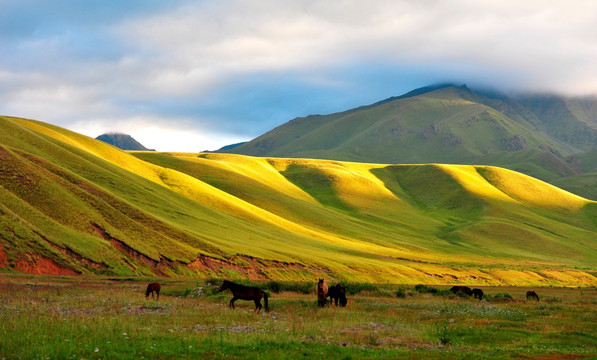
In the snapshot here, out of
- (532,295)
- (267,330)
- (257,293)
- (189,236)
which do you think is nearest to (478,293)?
(532,295)

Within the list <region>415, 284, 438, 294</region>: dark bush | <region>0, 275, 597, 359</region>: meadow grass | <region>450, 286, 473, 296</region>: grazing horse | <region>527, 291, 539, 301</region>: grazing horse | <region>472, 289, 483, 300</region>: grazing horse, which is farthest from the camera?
<region>415, 284, 438, 294</region>: dark bush

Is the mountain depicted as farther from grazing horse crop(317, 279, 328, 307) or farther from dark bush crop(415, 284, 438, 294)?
grazing horse crop(317, 279, 328, 307)

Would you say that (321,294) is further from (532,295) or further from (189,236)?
(189,236)

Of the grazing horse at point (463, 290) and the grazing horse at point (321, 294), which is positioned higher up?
the grazing horse at point (321, 294)

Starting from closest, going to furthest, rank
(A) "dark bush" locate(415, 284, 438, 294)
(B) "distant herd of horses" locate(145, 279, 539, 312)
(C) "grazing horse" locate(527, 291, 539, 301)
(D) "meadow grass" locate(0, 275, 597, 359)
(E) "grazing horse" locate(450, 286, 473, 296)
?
(D) "meadow grass" locate(0, 275, 597, 359)
(B) "distant herd of horses" locate(145, 279, 539, 312)
(E) "grazing horse" locate(450, 286, 473, 296)
(C) "grazing horse" locate(527, 291, 539, 301)
(A) "dark bush" locate(415, 284, 438, 294)

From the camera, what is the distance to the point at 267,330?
78.6 ft

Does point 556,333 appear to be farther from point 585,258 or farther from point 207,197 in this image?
point 585,258

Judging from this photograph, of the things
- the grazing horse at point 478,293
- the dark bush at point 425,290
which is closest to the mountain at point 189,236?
the dark bush at point 425,290

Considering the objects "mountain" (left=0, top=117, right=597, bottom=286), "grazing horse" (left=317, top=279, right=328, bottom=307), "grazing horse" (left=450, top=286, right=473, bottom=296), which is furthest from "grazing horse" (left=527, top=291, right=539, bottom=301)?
"mountain" (left=0, top=117, right=597, bottom=286)

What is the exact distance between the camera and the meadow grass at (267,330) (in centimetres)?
1888

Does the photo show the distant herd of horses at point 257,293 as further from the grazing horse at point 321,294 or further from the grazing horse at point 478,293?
the grazing horse at point 478,293

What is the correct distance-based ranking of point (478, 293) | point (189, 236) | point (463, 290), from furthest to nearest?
point (189, 236)
point (463, 290)
point (478, 293)

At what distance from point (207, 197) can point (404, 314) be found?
332 ft

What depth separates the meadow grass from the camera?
1888 cm
